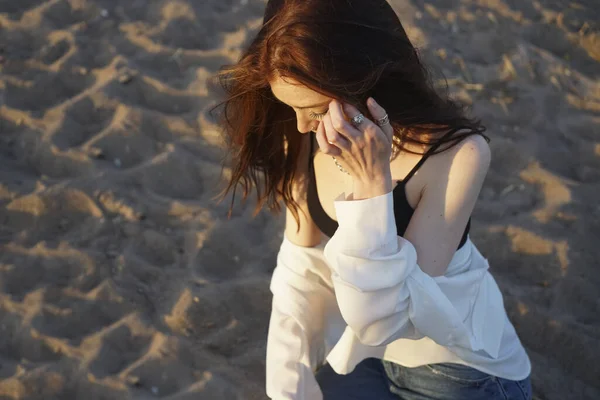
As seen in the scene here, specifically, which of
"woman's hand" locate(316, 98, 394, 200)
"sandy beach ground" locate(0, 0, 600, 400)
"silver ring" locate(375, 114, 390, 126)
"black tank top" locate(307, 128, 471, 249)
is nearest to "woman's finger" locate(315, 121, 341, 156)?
"woman's hand" locate(316, 98, 394, 200)

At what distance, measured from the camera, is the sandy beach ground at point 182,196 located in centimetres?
240

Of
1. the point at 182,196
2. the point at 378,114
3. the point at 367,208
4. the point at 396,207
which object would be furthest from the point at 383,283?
the point at 182,196

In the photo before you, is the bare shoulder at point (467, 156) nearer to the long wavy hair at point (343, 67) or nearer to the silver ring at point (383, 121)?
the long wavy hair at point (343, 67)

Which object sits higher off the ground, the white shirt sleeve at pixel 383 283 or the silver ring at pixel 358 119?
the silver ring at pixel 358 119

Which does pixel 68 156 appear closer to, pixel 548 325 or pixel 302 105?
pixel 302 105

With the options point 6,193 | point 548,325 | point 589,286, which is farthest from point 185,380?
point 589,286

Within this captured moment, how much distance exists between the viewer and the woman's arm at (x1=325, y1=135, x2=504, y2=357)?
159cm

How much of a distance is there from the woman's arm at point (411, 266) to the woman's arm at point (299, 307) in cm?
35

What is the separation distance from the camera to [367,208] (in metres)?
1.60

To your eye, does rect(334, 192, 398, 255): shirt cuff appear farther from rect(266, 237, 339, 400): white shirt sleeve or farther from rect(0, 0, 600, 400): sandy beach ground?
rect(0, 0, 600, 400): sandy beach ground

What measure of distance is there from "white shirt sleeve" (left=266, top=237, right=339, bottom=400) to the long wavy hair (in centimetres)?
45

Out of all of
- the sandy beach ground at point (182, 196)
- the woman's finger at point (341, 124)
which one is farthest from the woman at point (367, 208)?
the sandy beach ground at point (182, 196)

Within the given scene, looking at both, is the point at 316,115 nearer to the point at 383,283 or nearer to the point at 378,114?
the point at 378,114

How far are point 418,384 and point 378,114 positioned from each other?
32.4 inches
